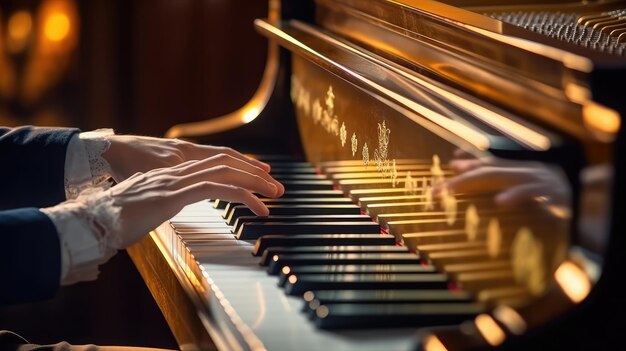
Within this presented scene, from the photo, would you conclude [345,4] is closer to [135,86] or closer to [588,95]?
[588,95]

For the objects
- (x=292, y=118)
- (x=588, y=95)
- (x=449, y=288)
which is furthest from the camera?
(x=292, y=118)

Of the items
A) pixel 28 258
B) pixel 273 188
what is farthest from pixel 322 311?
pixel 273 188

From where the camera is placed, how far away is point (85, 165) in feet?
5.71

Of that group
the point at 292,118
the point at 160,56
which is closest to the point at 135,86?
the point at 160,56

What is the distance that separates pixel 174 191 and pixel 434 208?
1.25 feet

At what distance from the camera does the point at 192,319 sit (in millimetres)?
1273

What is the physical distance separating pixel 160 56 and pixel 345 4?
151cm

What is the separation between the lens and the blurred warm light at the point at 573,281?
0.90 metres

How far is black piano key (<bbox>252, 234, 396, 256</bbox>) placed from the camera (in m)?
1.42

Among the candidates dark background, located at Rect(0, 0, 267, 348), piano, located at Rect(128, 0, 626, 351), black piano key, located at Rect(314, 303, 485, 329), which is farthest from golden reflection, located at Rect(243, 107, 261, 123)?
dark background, located at Rect(0, 0, 267, 348)

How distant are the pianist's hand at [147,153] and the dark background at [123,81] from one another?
1.54 meters

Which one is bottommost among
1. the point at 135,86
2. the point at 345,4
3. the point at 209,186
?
the point at 135,86

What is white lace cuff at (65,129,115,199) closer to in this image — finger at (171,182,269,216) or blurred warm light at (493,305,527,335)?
finger at (171,182,269,216)

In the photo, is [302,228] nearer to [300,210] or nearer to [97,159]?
[300,210]
